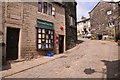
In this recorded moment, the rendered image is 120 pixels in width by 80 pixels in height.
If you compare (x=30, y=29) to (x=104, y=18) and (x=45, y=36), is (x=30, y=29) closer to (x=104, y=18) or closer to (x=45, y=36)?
(x=45, y=36)

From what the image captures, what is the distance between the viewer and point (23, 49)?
47.1 ft

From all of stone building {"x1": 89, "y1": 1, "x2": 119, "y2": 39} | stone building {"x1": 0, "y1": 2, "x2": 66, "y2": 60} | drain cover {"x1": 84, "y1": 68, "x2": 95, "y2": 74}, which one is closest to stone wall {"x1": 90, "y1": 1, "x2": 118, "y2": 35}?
stone building {"x1": 89, "y1": 1, "x2": 119, "y2": 39}

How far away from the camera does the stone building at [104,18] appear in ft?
130

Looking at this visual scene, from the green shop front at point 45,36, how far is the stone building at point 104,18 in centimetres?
2192

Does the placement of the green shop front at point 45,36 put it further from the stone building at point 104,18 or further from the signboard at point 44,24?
the stone building at point 104,18

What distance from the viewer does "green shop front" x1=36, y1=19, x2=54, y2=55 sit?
53.9ft

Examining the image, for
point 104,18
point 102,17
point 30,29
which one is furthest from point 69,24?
point 102,17

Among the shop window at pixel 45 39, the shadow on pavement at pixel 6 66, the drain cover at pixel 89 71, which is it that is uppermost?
the shop window at pixel 45 39

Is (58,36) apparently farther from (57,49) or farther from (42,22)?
(42,22)

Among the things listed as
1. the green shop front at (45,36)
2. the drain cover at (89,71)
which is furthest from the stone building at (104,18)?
the drain cover at (89,71)

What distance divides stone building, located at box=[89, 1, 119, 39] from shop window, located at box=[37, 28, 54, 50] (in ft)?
72.0

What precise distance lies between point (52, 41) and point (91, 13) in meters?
31.7

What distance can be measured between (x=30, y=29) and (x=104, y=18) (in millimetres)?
30832

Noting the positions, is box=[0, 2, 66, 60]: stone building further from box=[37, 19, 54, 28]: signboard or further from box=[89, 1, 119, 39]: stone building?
box=[89, 1, 119, 39]: stone building
